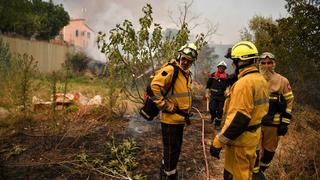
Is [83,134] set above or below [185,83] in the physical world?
below

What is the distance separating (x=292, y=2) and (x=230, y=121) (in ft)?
28.7

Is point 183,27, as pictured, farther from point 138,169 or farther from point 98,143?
point 138,169

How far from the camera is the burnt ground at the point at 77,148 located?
15.6ft

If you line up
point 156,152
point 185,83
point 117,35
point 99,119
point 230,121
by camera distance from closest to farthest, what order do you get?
point 230,121
point 185,83
point 156,152
point 117,35
point 99,119

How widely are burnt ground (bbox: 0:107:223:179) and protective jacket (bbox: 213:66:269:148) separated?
1952 millimetres

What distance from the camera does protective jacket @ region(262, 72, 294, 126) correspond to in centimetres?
443

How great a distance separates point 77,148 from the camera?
18.8ft

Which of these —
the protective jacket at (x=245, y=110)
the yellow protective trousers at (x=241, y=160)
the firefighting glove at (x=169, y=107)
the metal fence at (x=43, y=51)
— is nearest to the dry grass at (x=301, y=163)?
the yellow protective trousers at (x=241, y=160)

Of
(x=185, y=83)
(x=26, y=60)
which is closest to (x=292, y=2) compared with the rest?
(x=185, y=83)

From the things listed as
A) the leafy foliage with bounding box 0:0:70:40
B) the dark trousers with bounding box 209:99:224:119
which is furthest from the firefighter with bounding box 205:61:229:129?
the leafy foliage with bounding box 0:0:70:40

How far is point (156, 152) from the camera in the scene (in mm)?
5828

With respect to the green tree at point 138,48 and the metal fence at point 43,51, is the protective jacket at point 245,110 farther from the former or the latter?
the metal fence at point 43,51

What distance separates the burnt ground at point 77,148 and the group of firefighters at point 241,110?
1.01 m

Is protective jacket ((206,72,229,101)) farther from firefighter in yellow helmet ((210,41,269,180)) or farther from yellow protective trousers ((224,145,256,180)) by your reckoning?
yellow protective trousers ((224,145,256,180))
